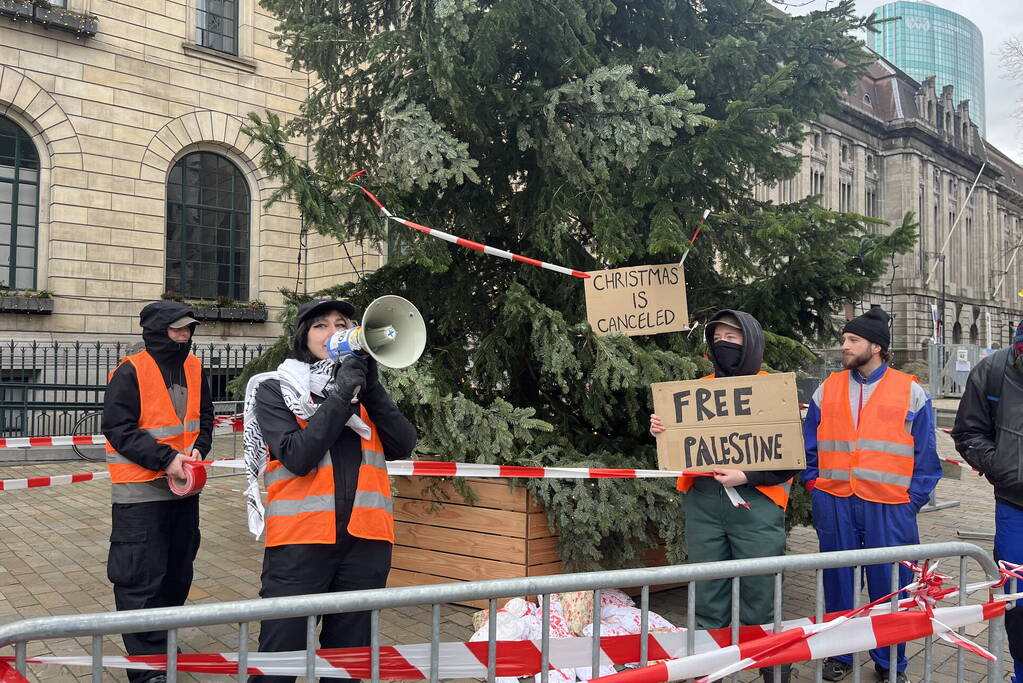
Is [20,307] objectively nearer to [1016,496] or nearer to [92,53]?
[92,53]

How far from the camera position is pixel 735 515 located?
371 cm

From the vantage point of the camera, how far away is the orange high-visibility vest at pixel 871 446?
4.05 meters

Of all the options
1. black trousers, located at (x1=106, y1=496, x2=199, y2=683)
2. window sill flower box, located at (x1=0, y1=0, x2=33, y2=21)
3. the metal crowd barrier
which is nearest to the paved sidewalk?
black trousers, located at (x1=106, y1=496, x2=199, y2=683)

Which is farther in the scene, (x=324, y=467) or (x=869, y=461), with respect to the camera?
(x=869, y=461)

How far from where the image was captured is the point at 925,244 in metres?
57.3

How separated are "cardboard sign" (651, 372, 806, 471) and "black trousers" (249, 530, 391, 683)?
1.54 metres

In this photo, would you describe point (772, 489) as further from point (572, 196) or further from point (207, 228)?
point (207, 228)

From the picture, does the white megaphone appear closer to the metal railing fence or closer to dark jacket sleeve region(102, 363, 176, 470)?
dark jacket sleeve region(102, 363, 176, 470)

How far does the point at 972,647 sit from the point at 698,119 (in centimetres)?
332

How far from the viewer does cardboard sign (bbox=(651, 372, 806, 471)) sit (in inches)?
146

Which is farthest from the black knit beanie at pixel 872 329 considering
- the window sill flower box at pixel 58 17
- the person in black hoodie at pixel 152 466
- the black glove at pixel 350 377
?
the window sill flower box at pixel 58 17

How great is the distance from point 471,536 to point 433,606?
9.56 feet

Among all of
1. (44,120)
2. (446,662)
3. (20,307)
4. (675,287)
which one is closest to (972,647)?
(446,662)

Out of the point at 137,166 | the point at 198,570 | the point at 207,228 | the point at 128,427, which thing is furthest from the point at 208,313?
the point at 128,427
